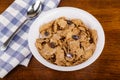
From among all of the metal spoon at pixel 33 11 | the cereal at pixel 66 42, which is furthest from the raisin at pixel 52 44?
the metal spoon at pixel 33 11

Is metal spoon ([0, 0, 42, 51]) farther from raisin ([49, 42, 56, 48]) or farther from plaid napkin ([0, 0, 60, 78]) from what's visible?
raisin ([49, 42, 56, 48])

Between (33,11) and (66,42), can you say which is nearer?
(66,42)

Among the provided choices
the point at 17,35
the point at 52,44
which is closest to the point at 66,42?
the point at 52,44

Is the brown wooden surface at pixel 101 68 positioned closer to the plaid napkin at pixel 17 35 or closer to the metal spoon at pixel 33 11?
the plaid napkin at pixel 17 35

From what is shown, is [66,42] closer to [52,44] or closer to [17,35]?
[52,44]

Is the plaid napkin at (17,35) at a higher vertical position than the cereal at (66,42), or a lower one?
lower

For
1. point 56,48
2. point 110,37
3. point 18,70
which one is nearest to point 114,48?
point 110,37
